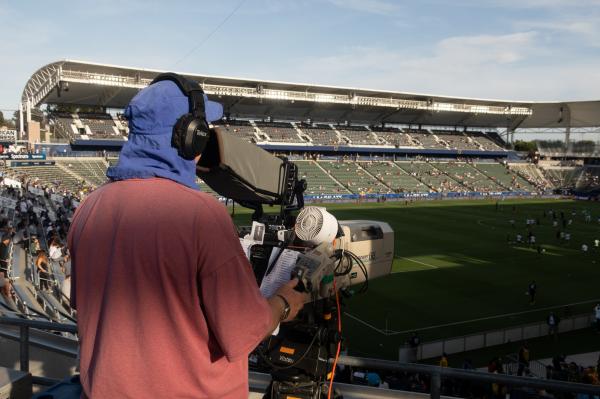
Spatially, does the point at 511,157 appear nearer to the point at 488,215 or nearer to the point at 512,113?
the point at 512,113

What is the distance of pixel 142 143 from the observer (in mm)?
1621

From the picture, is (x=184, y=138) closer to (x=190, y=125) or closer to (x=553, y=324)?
(x=190, y=125)

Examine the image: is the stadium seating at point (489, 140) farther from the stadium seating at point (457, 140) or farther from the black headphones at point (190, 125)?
the black headphones at point (190, 125)

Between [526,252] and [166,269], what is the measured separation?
28305 mm

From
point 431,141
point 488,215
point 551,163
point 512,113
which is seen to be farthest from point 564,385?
point 551,163

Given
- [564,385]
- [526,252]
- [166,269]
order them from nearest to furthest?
[166,269]
[564,385]
[526,252]

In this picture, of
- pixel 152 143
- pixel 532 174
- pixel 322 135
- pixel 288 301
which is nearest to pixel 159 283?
pixel 152 143

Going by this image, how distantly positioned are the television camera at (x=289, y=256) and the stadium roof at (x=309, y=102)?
43.4 metres

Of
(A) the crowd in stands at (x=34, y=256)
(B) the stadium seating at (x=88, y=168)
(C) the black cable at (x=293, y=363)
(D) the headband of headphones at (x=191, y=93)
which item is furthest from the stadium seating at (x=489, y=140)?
(D) the headband of headphones at (x=191, y=93)

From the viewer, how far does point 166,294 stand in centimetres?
149

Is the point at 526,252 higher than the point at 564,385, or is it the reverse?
the point at 564,385

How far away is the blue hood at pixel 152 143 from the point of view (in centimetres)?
160

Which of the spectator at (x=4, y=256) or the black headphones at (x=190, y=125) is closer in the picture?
the black headphones at (x=190, y=125)

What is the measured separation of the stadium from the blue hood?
856 millimetres
